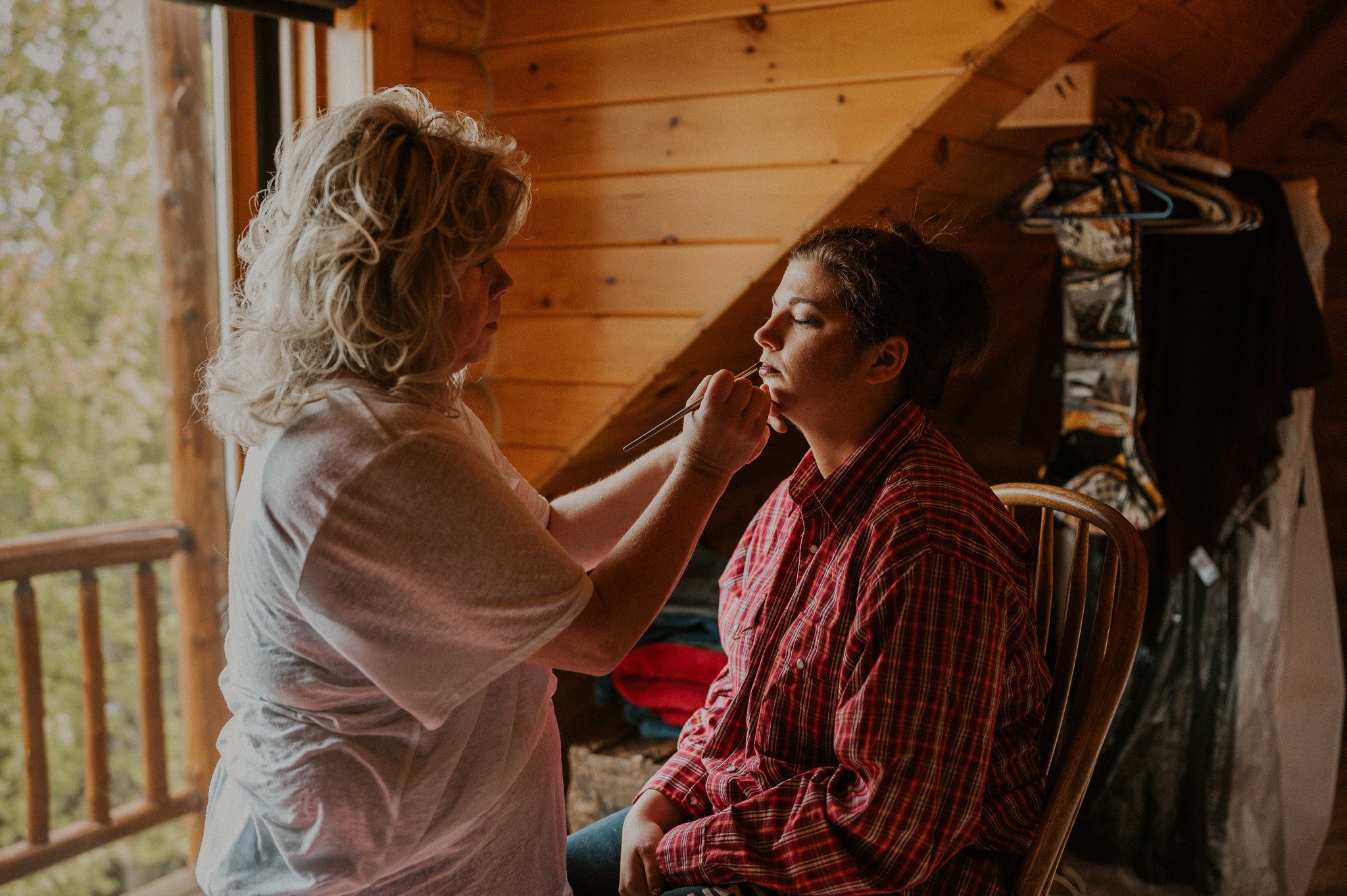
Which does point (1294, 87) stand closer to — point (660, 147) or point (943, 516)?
point (660, 147)

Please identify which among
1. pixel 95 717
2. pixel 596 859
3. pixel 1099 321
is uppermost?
pixel 1099 321

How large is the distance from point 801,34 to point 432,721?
4.54 ft

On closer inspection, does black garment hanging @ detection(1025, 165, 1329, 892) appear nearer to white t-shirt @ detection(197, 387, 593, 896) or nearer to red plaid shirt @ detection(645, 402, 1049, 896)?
red plaid shirt @ detection(645, 402, 1049, 896)

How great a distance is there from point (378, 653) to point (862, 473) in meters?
0.58

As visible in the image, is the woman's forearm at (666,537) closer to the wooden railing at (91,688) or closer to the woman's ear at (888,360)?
the woman's ear at (888,360)

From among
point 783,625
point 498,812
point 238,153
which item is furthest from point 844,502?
point 238,153

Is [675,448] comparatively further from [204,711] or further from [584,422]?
[204,711]

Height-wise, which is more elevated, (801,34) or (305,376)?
(801,34)

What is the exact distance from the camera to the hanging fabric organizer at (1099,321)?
6.76ft

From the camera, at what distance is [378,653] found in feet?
3.27

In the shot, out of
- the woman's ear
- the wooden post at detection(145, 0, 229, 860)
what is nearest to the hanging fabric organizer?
the woman's ear

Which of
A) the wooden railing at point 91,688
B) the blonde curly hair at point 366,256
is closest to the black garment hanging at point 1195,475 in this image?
the blonde curly hair at point 366,256

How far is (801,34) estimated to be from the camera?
1880 millimetres

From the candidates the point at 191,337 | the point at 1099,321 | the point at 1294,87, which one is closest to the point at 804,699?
the point at 1099,321
